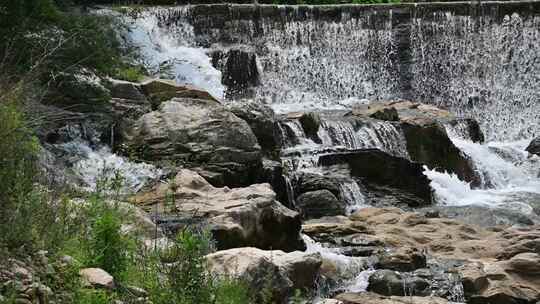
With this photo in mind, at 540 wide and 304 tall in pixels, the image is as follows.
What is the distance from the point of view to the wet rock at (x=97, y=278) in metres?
4.46

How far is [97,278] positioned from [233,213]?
416 centimetres

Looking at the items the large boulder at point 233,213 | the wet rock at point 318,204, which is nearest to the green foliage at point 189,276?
the large boulder at point 233,213

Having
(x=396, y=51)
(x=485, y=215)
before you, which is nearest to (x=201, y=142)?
(x=485, y=215)

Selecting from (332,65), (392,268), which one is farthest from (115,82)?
(332,65)

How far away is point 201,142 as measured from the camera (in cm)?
1155

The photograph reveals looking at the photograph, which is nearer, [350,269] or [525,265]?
[525,265]

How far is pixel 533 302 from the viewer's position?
28.2 feet

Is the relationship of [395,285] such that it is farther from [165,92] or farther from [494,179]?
[494,179]

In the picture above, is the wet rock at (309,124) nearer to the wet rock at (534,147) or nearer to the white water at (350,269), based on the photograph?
the white water at (350,269)

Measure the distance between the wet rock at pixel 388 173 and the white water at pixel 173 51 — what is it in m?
4.35

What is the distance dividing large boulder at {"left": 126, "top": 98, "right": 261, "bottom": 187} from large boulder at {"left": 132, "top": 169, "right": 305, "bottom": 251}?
3.76 feet

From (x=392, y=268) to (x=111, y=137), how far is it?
4787 millimetres

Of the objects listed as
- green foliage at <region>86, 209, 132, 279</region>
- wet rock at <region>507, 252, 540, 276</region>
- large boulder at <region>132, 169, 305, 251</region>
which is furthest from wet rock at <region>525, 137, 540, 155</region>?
green foliage at <region>86, 209, 132, 279</region>

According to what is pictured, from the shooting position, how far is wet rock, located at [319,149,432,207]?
1491 centimetres
